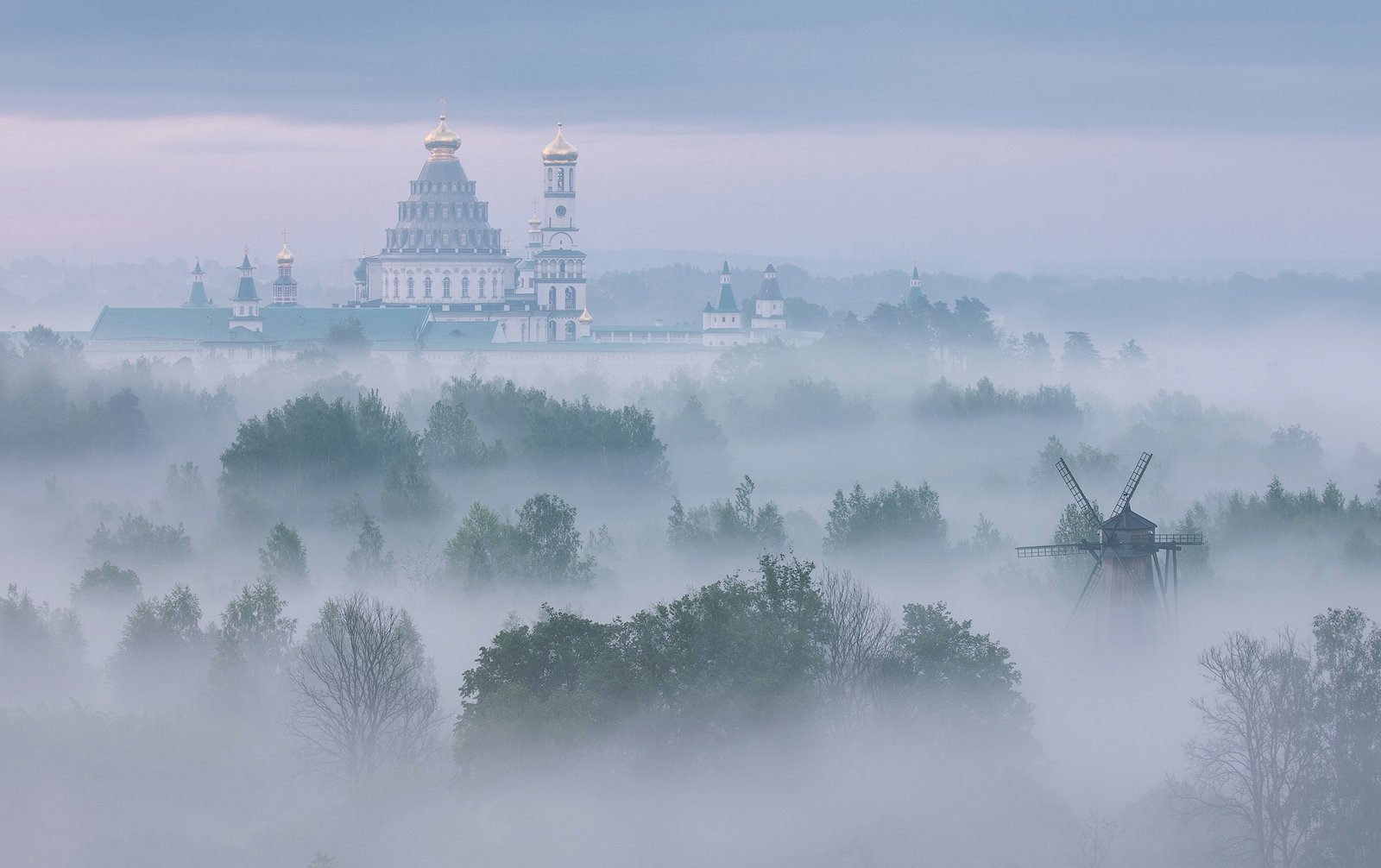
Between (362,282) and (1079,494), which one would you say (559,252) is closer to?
(362,282)

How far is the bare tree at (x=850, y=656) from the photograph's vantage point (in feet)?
141

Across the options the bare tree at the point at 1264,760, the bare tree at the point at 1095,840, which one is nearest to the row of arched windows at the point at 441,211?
the bare tree at the point at 1264,760

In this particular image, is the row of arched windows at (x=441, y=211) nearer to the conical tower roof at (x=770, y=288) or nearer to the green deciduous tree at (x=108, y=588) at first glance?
the conical tower roof at (x=770, y=288)

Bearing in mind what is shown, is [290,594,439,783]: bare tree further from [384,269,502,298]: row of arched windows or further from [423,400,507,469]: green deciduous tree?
[384,269,502,298]: row of arched windows

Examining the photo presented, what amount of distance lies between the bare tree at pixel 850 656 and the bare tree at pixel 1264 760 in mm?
5763

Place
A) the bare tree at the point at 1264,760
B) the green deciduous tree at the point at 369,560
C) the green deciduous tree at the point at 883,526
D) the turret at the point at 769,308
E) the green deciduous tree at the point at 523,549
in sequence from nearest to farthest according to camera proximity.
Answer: the bare tree at the point at 1264,760 → the green deciduous tree at the point at 523,549 → the green deciduous tree at the point at 369,560 → the green deciduous tree at the point at 883,526 → the turret at the point at 769,308

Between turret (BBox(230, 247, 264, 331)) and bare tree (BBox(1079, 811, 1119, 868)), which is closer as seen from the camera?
bare tree (BBox(1079, 811, 1119, 868))

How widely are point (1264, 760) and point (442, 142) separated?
136 metres

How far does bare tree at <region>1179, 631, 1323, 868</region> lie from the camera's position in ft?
128

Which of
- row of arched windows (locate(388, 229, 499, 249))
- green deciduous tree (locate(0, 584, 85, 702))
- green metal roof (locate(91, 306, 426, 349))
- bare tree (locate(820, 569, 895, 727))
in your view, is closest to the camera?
bare tree (locate(820, 569, 895, 727))

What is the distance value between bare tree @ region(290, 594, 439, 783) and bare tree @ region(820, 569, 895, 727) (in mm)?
7189

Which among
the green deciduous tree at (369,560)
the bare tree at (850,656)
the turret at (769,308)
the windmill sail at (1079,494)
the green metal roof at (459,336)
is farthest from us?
the turret at (769,308)

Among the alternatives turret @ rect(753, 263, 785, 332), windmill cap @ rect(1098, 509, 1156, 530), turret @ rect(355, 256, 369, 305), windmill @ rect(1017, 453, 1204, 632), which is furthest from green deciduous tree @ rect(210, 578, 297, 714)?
A: turret @ rect(355, 256, 369, 305)

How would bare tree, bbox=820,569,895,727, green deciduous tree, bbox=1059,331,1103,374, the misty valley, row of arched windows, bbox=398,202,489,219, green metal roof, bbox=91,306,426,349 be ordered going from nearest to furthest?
the misty valley, bare tree, bbox=820,569,895,727, green metal roof, bbox=91,306,426,349, green deciduous tree, bbox=1059,331,1103,374, row of arched windows, bbox=398,202,489,219
